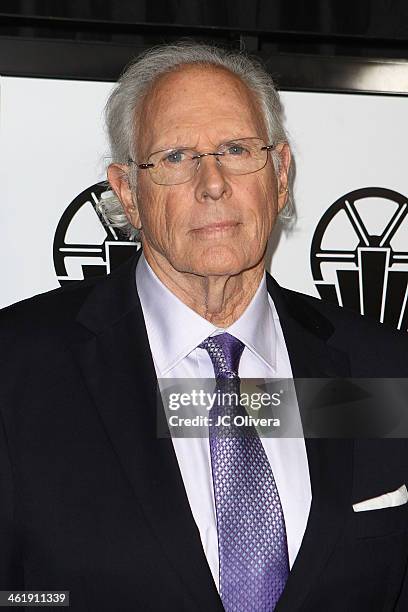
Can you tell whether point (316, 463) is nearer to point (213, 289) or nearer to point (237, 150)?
point (213, 289)

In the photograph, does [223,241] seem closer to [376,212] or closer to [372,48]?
[376,212]

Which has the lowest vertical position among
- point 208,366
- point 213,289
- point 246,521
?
point 246,521

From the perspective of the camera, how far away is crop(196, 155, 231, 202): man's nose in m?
1.41

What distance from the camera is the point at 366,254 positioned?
2.00m

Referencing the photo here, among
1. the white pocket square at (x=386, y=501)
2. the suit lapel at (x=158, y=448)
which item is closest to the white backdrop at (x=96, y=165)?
the suit lapel at (x=158, y=448)

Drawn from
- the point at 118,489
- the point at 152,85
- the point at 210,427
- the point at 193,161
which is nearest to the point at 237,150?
the point at 193,161

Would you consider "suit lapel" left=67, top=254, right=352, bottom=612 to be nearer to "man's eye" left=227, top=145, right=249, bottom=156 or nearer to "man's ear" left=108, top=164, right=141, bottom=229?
"man's ear" left=108, top=164, right=141, bottom=229

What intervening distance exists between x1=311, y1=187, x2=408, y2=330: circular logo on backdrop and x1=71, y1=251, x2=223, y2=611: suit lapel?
0.60m

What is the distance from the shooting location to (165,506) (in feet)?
4.29

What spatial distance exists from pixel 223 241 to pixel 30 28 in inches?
30.0

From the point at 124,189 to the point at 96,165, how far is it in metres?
0.31

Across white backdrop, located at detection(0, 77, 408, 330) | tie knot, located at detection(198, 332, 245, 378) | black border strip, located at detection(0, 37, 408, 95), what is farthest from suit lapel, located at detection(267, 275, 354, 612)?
black border strip, located at detection(0, 37, 408, 95)

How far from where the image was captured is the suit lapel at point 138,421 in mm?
1288

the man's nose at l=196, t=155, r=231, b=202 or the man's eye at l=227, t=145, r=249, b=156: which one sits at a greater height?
the man's eye at l=227, t=145, r=249, b=156
